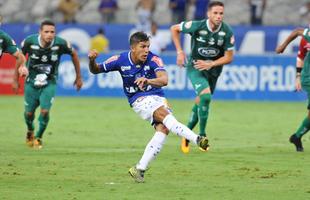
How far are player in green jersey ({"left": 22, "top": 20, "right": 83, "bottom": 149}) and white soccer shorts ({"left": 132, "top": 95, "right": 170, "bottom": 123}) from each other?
14.5 feet

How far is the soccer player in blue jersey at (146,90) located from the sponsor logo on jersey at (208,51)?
4293mm

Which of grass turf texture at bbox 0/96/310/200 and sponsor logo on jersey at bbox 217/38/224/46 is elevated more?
sponsor logo on jersey at bbox 217/38/224/46

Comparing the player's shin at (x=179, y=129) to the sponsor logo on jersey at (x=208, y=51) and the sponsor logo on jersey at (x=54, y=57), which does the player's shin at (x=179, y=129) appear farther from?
the sponsor logo on jersey at (x=54, y=57)

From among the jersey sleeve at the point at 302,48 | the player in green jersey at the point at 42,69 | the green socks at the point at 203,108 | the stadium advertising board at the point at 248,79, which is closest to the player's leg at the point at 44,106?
the player in green jersey at the point at 42,69

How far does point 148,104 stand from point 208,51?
4.60 metres

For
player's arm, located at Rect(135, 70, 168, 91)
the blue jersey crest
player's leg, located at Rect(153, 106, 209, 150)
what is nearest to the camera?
player's arm, located at Rect(135, 70, 168, 91)

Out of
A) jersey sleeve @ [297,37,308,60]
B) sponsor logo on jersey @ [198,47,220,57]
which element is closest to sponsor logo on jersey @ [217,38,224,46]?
sponsor logo on jersey @ [198,47,220,57]

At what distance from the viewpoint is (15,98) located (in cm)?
3095

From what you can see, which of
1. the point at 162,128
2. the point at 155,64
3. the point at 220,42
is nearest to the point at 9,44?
the point at 155,64

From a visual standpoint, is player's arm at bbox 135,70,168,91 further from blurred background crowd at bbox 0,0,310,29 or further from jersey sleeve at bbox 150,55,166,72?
blurred background crowd at bbox 0,0,310,29

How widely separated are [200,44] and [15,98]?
592 inches

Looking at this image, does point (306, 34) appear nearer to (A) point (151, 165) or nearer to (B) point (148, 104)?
(A) point (151, 165)

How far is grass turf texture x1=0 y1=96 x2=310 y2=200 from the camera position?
1129 cm

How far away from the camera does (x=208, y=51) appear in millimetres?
16891
